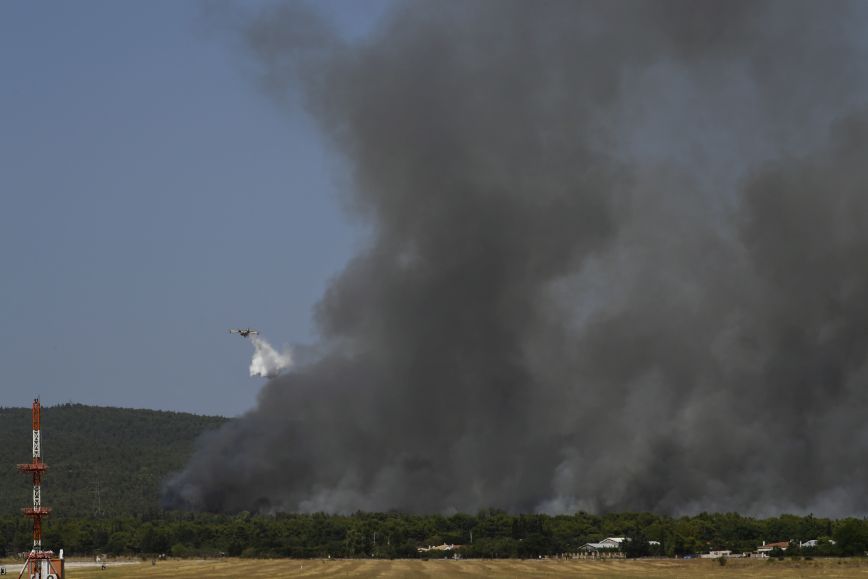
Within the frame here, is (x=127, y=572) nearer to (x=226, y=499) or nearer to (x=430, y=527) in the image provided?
(x=430, y=527)

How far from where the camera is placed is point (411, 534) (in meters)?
148

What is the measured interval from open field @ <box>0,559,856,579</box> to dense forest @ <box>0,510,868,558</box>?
12.9 m

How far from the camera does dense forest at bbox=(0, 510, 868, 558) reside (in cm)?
13350

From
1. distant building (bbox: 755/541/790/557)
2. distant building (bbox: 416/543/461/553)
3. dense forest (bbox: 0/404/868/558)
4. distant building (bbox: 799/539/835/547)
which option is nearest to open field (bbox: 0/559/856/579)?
distant building (bbox: 755/541/790/557)

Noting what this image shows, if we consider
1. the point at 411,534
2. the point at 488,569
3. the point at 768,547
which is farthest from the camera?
the point at 411,534

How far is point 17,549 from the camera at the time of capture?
157 meters

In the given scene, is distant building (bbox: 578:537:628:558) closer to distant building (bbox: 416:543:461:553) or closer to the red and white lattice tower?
distant building (bbox: 416:543:461:553)

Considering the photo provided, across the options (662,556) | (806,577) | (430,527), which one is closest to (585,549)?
(662,556)

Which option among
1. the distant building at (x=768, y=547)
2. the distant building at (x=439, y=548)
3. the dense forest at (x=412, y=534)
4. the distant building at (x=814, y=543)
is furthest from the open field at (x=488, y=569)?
the distant building at (x=439, y=548)

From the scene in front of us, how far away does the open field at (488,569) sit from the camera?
96500mm

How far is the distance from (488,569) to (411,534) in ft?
142

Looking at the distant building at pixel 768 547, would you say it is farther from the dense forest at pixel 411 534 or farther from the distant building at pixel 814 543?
the distant building at pixel 814 543

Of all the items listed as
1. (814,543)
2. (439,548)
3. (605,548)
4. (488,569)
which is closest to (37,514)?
(488,569)

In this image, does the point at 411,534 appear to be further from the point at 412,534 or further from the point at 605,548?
the point at 605,548
